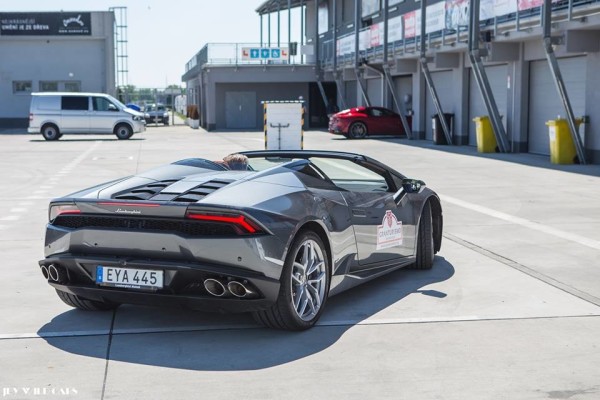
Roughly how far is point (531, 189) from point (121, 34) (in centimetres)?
4710

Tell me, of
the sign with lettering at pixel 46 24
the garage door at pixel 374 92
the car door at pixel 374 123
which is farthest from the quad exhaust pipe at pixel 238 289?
the sign with lettering at pixel 46 24

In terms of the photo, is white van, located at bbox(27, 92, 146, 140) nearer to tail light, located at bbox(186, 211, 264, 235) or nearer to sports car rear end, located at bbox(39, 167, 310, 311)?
sports car rear end, located at bbox(39, 167, 310, 311)

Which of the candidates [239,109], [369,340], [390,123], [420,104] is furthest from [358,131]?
[369,340]

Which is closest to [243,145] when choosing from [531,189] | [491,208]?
[531,189]

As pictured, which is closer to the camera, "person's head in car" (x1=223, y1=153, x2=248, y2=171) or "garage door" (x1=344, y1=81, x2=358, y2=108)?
"person's head in car" (x1=223, y1=153, x2=248, y2=171)

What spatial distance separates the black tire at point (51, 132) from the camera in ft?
118

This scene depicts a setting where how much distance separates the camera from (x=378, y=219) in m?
6.67

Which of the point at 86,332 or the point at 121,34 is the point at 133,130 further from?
the point at 86,332

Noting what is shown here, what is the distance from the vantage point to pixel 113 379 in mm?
4660

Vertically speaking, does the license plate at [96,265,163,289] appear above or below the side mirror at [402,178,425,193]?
below

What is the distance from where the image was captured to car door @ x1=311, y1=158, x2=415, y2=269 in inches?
252

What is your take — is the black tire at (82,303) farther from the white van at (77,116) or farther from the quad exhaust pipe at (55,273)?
the white van at (77,116)

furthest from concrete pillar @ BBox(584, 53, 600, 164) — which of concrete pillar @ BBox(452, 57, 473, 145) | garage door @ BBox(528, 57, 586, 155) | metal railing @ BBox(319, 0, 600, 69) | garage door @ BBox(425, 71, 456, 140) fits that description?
garage door @ BBox(425, 71, 456, 140)

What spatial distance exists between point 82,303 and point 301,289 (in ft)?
5.12
